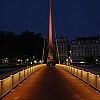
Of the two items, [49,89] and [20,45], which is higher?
[20,45]

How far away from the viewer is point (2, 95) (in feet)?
55.6

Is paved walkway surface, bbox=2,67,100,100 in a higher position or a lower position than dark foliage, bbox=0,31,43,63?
lower

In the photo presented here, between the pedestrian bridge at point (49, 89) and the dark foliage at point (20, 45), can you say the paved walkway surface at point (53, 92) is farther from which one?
the dark foliage at point (20, 45)

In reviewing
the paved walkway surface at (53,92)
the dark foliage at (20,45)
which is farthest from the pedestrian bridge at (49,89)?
the dark foliage at (20,45)

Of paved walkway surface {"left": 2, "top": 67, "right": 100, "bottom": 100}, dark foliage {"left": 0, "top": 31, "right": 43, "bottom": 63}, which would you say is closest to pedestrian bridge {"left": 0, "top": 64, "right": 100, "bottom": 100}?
paved walkway surface {"left": 2, "top": 67, "right": 100, "bottom": 100}

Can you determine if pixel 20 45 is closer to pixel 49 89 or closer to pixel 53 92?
pixel 49 89

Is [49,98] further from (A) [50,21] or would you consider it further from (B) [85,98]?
(A) [50,21]

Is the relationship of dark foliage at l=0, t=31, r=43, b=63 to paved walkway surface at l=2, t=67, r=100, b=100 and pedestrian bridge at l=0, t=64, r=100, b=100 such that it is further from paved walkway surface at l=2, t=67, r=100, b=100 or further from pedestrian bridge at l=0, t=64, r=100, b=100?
paved walkway surface at l=2, t=67, r=100, b=100

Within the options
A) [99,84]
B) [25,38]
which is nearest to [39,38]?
[25,38]

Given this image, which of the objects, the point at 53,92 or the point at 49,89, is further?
the point at 49,89

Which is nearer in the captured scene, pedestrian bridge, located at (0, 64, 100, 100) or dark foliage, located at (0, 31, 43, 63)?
pedestrian bridge, located at (0, 64, 100, 100)

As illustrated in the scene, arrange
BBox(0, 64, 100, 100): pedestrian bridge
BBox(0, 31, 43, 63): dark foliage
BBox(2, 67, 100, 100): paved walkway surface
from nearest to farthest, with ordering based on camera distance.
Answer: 1. BBox(2, 67, 100, 100): paved walkway surface
2. BBox(0, 64, 100, 100): pedestrian bridge
3. BBox(0, 31, 43, 63): dark foliage

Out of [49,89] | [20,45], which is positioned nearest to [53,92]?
[49,89]

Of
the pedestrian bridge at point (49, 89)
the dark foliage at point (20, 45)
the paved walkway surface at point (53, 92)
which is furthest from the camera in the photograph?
the dark foliage at point (20, 45)
